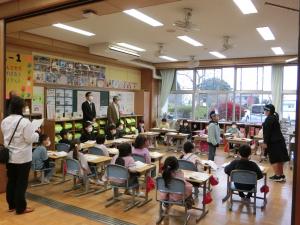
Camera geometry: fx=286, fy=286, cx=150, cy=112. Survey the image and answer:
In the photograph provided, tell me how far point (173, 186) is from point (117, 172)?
99 cm

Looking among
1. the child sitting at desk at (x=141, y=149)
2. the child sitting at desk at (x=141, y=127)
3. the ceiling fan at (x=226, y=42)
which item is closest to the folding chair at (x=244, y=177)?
the child sitting at desk at (x=141, y=149)

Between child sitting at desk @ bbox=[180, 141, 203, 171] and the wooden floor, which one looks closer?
the wooden floor

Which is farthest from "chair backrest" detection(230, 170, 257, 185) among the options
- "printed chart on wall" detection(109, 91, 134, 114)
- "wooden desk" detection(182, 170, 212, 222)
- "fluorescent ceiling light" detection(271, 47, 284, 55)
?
"printed chart on wall" detection(109, 91, 134, 114)

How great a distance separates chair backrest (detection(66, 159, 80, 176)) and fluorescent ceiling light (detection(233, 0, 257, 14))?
3.71 metres

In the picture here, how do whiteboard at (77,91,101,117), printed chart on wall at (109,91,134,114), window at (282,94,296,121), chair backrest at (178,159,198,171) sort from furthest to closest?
1. printed chart on wall at (109,91,134,114)
2. window at (282,94,296,121)
3. whiteboard at (77,91,101,117)
4. chair backrest at (178,159,198,171)

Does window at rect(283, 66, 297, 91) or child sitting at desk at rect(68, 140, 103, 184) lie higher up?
window at rect(283, 66, 297, 91)

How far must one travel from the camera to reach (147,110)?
12.0 metres

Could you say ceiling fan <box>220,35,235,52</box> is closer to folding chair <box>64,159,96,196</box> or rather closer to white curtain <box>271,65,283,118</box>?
white curtain <box>271,65,283,118</box>

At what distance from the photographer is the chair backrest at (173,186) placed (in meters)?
3.52

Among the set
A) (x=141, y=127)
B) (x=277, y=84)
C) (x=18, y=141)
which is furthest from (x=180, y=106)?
(x=18, y=141)

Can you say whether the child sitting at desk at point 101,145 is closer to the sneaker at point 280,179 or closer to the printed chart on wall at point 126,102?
the sneaker at point 280,179

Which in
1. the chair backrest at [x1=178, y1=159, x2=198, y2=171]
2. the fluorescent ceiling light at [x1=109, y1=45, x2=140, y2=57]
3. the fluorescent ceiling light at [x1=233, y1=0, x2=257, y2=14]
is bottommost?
the chair backrest at [x1=178, y1=159, x2=198, y2=171]

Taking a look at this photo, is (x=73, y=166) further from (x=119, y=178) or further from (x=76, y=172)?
(x=119, y=178)

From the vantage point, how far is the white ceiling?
5043 mm
